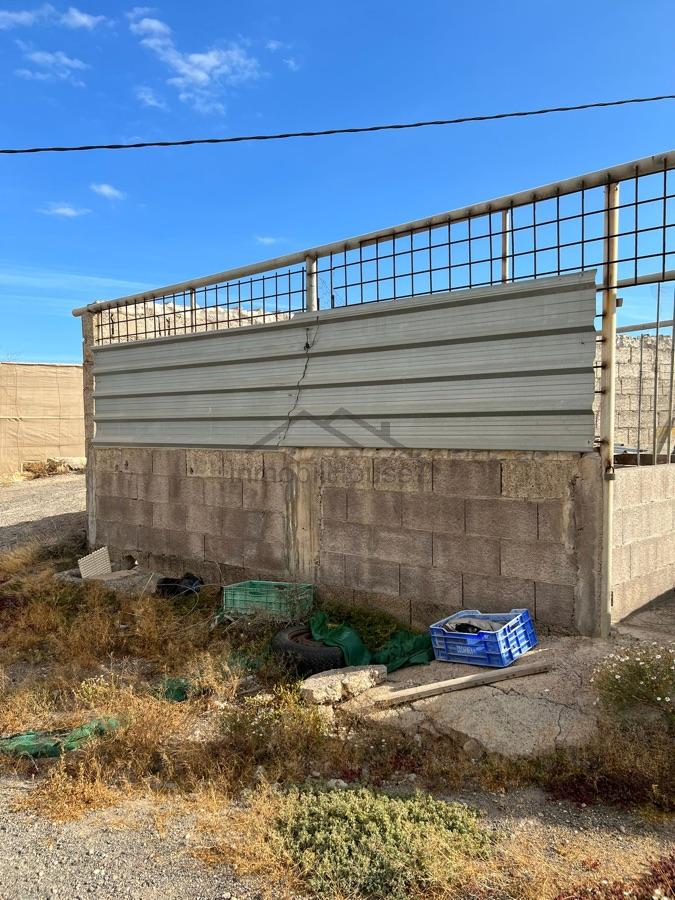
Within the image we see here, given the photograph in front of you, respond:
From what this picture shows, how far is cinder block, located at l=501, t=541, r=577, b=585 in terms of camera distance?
523 cm

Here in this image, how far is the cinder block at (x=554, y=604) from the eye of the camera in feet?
17.1

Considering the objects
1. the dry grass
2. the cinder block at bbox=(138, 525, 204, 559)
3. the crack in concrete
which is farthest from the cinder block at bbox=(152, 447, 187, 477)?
the dry grass

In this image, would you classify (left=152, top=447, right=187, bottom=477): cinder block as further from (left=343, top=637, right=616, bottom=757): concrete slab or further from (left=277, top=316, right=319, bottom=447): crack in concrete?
(left=343, top=637, right=616, bottom=757): concrete slab

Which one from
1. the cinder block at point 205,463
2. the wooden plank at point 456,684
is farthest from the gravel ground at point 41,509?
the wooden plank at point 456,684

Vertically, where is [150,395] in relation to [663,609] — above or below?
above

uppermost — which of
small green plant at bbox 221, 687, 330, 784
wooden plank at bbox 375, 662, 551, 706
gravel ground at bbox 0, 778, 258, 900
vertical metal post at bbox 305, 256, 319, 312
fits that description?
vertical metal post at bbox 305, 256, 319, 312

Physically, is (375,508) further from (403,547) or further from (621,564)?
(621,564)

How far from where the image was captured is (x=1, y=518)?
13336mm

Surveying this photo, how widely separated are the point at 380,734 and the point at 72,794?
1.81m

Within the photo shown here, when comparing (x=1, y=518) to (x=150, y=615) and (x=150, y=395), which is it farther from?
(x=150, y=615)

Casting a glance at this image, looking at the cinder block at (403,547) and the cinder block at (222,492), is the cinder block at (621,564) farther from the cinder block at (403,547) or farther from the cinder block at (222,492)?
the cinder block at (222,492)

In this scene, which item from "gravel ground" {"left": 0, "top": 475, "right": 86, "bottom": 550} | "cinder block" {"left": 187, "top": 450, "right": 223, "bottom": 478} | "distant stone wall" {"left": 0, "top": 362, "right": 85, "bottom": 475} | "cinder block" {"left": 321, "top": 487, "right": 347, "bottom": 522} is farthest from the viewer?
"distant stone wall" {"left": 0, "top": 362, "right": 85, "bottom": 475}

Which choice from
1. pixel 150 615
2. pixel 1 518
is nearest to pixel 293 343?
pixel 150 615

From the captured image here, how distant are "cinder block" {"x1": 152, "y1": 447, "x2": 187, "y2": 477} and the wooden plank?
480 centimetres
